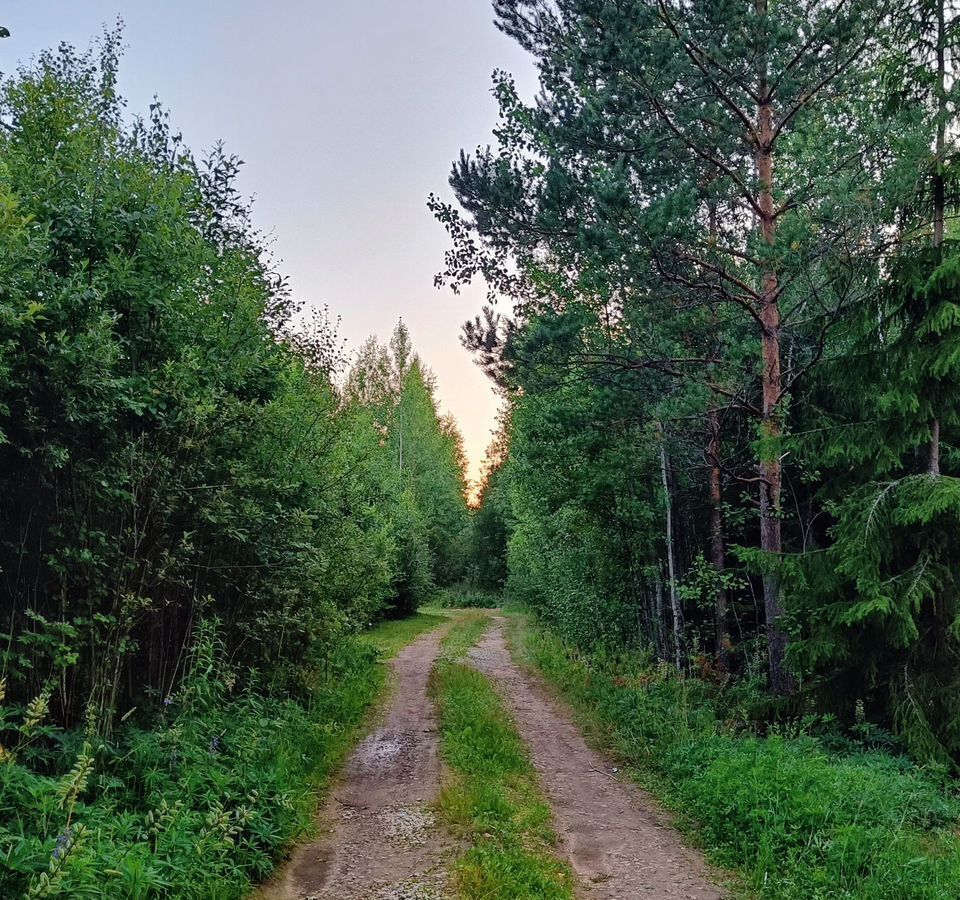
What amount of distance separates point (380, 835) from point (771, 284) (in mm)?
7919

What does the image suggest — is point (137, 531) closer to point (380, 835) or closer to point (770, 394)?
point (380, 835)

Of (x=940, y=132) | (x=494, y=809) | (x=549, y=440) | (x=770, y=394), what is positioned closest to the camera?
(x=494, y=809)

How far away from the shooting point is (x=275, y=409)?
6.79m

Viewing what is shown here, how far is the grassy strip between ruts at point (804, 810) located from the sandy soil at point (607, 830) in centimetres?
28

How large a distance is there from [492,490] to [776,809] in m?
37.4

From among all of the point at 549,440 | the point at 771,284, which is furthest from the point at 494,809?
the point at 549,440

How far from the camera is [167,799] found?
4.49 m

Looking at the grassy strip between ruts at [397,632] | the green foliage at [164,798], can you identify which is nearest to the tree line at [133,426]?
the green foliage at [164,798]

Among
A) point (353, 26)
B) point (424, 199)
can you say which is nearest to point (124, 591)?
point (424, 199)

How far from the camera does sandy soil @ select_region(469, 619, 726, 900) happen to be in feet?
14.8

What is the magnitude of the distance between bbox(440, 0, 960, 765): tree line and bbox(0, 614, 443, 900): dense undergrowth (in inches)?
210

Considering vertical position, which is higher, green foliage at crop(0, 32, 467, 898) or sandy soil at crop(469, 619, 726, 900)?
green foliage at crop(0, 32, 467, 898)

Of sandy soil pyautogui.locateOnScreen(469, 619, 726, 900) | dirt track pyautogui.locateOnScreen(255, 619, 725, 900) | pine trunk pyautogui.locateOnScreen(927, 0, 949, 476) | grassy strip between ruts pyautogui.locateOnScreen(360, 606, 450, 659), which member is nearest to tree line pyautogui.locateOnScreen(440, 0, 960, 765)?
pine trunk pyautogui.locateOnScreen(927, 0, 949, 476)

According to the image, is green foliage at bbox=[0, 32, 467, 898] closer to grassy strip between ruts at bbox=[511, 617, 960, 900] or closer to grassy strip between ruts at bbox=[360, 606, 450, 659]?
grassy strip between ruts at bbox=[511, 617, 960, 900]
